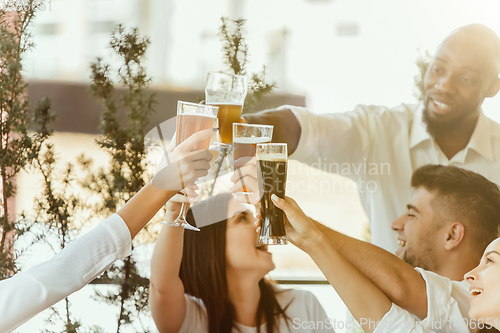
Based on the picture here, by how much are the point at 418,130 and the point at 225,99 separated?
1231 mm

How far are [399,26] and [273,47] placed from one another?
686 millimetres

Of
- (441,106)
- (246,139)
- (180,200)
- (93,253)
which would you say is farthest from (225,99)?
(441,106)

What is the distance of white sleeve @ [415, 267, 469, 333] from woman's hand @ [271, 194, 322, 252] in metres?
0.67

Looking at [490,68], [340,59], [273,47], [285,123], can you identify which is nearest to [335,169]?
[285,123]

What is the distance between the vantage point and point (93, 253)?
1.32 m

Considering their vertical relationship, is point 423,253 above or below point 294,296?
above

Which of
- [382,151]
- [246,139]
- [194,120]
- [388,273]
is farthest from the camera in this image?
[382,151]

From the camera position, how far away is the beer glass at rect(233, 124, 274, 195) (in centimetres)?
147

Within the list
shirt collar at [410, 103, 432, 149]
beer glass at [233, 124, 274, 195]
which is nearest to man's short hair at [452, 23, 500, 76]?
shirt collar at [410, 103, 432, 149]

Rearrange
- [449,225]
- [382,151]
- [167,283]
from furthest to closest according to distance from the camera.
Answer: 1. [382,151]
2. [449,225]
3. [167,283]

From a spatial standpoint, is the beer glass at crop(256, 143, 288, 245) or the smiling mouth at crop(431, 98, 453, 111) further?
the smiling mouth at crop(431, 98, 453, 111)

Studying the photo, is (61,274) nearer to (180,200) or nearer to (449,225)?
(180,200)

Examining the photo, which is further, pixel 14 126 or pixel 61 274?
pixel 14 126

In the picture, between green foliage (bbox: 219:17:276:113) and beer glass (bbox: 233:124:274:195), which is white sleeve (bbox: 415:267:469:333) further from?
green foliage (bbox: 219:17:276:113)
